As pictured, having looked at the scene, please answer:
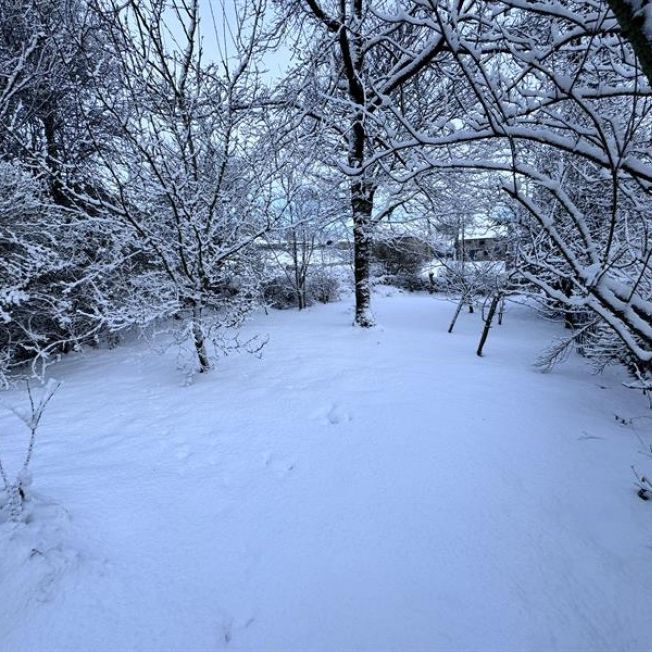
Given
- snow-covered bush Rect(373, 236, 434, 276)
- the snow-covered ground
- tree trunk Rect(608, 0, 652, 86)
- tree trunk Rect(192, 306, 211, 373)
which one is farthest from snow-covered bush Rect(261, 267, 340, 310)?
tree trunk Rect(608, 0, 652, 86)

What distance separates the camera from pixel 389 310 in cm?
1195

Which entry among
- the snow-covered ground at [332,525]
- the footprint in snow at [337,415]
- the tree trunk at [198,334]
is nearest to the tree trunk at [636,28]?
the snow-covered ground at [332,525]

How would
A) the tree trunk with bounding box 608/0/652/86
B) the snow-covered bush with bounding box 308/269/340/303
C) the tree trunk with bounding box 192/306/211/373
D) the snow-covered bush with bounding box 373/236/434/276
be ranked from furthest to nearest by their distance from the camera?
the snow-covered bush with bounding box 373/236/434/276 < the snow-covered bush with bounding box 308/269/340/303 < the tree trunk with bounding box 192/306/211/373 < the tree trunk with bounding box 608/0/652/86

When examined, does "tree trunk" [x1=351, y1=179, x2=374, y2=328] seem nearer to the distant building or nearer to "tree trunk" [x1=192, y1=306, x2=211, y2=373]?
the distant building

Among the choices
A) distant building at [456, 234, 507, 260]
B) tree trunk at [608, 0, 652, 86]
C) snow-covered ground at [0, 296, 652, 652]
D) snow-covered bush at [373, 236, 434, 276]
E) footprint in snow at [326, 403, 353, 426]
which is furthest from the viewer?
snow-covered bush at [373, 236, 434, 276]

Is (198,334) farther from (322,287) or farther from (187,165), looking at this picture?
(322,287)

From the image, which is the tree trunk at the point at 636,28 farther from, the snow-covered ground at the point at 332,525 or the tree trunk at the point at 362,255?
the tree trunk at the point at 362,255

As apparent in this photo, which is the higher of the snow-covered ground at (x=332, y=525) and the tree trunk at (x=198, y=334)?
the tree trunk at (x=198, y=334)

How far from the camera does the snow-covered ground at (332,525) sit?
Answer: 1504 millimetres

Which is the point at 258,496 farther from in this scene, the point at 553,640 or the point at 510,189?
the point at 510,189

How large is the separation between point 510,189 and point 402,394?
105 inches

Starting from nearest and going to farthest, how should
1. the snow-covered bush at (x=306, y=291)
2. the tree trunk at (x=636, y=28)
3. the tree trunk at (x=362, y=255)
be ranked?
1. the tree trunk at (x=636, y=28)
2. the tree trunk at (x=362, y=255)
3. the snow-covered bush at (x=306, y=291)

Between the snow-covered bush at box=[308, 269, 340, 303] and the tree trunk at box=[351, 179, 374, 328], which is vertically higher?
the tree trunk at box=[351, 179, 374, 328]

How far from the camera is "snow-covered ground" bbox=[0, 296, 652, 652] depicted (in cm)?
150
